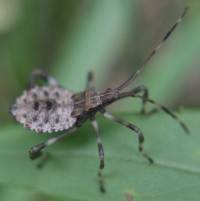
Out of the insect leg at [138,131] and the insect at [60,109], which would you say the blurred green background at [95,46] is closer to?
the insect at [60,109]

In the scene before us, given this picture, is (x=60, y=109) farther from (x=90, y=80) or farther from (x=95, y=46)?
(x=95, y=46)

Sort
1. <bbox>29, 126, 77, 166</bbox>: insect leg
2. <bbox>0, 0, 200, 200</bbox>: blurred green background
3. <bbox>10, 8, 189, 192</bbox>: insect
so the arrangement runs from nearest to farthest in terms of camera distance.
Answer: <bbox>29, 126, 77, 166</bbox>: insect leg < <bbox>10, 8, 189, 192</bbox>: insect < <bbox>0, 0, 200, 200</bbox>: blurred green background

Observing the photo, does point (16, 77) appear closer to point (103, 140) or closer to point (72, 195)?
point (103, 140)

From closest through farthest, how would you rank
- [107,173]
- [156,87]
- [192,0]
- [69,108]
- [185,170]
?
1. [185,170]
2. [107,173]
3. [69,108]
4. [156,87]
5. [192,0]

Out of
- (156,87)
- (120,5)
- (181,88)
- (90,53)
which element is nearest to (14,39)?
(90,53)

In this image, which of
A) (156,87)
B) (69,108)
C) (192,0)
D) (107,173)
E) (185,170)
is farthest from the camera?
(192,0)

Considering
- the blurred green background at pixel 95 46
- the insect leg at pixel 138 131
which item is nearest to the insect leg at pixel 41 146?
the insect leg at pixel 138 131

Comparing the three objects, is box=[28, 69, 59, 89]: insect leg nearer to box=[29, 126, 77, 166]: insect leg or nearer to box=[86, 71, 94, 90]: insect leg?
box=[86, 71, 94, 90]: insect leg

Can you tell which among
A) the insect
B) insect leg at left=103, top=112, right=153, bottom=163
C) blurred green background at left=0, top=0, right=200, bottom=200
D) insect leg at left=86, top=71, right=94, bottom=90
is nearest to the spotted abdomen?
the insect
